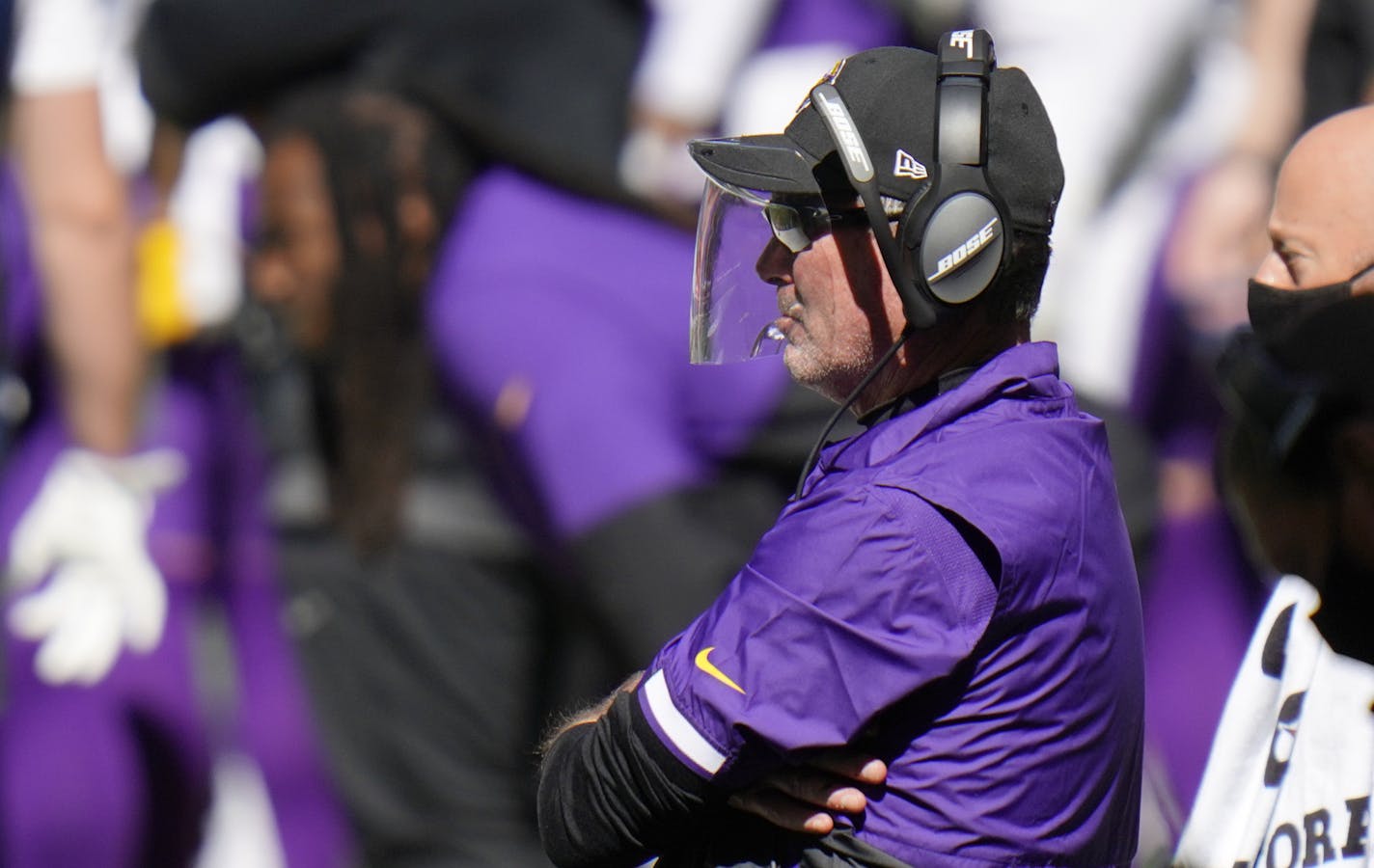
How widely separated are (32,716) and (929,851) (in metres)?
2.98

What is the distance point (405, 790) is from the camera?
15.4ft

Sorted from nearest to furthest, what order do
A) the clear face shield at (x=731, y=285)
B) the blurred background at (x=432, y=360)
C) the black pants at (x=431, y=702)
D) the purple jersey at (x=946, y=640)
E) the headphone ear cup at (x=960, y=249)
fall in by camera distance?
the purple jersey at (x=946, y=640) → the headphone ear cup at (x=960, y=249) → the clear face shield at (x=731, y=285) → the blurred background at (x=432, y=360) → the black pants at (x=431, y=702)

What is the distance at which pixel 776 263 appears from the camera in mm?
1955

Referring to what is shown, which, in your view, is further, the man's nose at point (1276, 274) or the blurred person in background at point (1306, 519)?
the man's nose at point (1276, 274)

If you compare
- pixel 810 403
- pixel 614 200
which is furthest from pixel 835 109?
pixel 614 200

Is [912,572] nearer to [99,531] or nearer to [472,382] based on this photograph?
[472,382]

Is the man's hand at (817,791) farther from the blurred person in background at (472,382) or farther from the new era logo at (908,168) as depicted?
the blurred person in background at (472,382)

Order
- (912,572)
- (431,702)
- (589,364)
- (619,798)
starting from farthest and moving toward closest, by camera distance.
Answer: (431,702) < (589,364) < (619,798) < (912,572)

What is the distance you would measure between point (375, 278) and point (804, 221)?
2.51 m

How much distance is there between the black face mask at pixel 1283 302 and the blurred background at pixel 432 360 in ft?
5.57

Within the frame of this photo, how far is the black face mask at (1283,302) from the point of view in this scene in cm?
188

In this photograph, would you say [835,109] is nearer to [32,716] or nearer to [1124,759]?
[1124,759]

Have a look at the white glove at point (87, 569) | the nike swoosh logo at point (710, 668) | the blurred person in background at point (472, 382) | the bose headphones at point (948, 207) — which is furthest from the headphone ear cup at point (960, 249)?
the white glove at point (87, 569)

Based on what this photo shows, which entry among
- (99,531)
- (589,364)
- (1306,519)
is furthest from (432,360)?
(1306,519)
